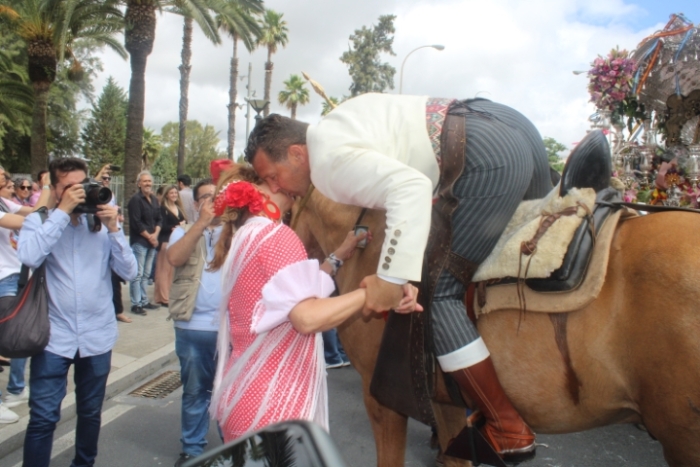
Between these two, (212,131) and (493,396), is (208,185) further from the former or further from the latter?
(212,131)

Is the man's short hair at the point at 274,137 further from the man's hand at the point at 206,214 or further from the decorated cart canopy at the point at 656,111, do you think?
the decorated cart canopy at the point at 656,111

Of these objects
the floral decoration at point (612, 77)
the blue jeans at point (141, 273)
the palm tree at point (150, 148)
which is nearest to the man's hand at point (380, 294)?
the floral decoration at point (612, 77)

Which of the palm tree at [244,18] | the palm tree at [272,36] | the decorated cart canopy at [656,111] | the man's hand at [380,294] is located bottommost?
the man's hand at [380,294]

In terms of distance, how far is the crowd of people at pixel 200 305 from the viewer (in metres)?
2.03

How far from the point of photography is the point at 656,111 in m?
4.82

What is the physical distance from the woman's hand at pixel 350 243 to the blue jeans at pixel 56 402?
1.68m

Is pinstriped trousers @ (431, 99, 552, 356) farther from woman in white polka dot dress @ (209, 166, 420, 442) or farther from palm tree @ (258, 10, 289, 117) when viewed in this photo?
palm tree @ (258, 10, 289, 117)

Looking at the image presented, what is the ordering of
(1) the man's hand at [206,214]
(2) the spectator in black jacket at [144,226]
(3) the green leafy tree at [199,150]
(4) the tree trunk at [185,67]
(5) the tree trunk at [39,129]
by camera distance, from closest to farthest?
(1) the man's hand at [206,214]
(2) the spectator in black jacket at [144,226]
(5) the tree trunk at [39,129]
(4) the tree trunk at [185,67]
(3) the green leafy tree at [199,150]

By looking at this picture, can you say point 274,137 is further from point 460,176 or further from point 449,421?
point 449,421

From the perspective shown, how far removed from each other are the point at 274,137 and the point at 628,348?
60.9 inches

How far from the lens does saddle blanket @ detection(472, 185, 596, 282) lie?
7.05 ft

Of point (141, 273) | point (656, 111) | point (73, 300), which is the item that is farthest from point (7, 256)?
point (656, 111)

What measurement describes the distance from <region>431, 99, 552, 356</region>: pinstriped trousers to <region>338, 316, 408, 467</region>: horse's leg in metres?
0.46

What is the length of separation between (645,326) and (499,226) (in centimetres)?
67
